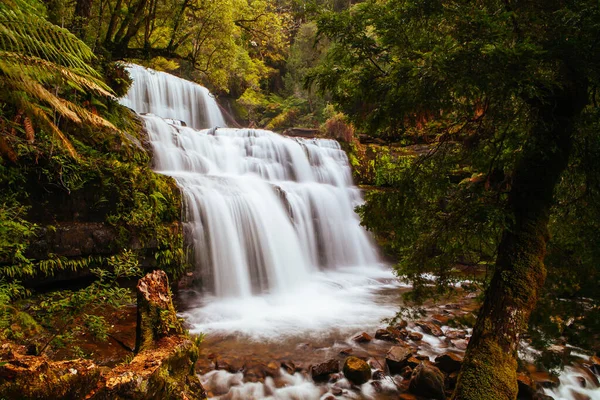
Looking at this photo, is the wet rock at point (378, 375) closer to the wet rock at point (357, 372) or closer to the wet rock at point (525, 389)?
the wet rock at point (357, 372)

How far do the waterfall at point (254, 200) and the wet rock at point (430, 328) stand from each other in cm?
354

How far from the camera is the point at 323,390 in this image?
13.5ft

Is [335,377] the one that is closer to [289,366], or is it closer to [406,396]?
[289,366]

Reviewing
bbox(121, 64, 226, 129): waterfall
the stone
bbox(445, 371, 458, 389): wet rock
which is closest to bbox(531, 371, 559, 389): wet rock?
bbox(445, 371, 458, 389): wet rock

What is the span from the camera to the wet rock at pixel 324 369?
14.2 ft

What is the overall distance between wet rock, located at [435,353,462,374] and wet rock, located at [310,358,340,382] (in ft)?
4.39

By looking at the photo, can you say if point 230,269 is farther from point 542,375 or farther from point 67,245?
point 542,375

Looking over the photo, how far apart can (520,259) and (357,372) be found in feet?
8.31

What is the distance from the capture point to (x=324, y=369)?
4371 mm

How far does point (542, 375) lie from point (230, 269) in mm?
6041

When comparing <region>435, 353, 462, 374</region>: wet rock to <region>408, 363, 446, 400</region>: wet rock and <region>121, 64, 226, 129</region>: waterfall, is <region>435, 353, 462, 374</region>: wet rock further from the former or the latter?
<region>121, 64, 226, 129</region>: waterfall

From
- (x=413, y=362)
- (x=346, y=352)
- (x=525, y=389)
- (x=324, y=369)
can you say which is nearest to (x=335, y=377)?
(x=324, y=369)

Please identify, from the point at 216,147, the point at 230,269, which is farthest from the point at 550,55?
the point at 216,147

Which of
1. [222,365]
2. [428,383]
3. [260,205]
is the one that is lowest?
[428,383]
